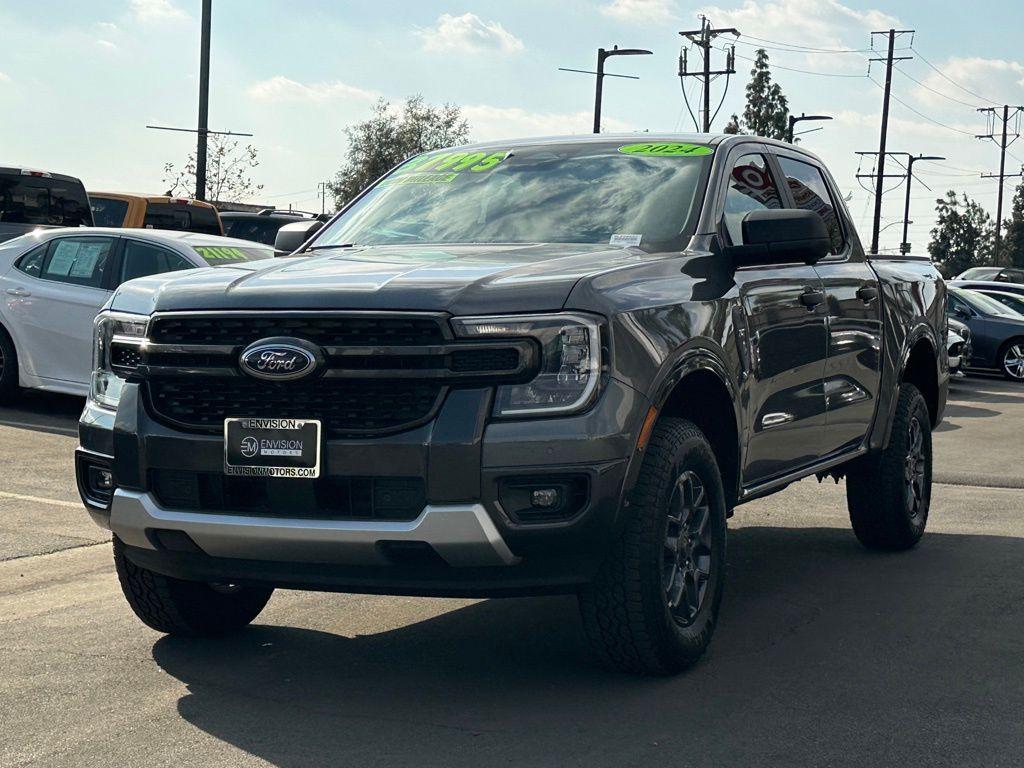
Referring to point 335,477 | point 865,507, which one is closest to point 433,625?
point 335,477

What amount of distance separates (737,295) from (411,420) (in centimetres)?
169

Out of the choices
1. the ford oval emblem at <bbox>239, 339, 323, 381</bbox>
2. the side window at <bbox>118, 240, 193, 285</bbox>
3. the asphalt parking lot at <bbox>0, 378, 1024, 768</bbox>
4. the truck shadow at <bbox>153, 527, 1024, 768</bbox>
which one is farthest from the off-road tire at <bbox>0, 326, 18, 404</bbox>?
the ford oval emblem at <bbox>239, 339, 323, 381</bbox>

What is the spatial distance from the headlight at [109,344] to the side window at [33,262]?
25.7 feet

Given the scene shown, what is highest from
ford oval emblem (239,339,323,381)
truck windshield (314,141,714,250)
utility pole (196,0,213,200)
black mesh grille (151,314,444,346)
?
utility pole (196,0,213,200)

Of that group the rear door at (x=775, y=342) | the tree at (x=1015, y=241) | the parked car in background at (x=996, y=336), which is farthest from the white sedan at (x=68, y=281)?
the tree at (x=1015, y=241)

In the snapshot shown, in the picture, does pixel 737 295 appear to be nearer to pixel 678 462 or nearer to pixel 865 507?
pixel 678 462

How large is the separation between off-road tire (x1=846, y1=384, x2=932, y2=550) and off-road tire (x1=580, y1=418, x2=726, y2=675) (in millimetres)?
2725

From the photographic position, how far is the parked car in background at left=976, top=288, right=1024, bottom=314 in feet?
85.4

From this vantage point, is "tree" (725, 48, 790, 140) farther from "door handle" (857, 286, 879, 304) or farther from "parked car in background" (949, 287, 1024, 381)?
"door handle" (857, 286, 879, 304)

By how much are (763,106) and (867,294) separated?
73.3 metres

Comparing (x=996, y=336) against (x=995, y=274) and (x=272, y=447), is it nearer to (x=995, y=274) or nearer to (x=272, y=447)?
(x=272, y=447)

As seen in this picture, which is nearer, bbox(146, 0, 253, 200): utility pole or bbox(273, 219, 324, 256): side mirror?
bbox(273, 219, 324, 256): side mirror

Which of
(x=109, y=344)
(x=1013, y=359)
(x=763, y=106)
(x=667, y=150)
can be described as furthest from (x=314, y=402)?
(x=763, y=106)

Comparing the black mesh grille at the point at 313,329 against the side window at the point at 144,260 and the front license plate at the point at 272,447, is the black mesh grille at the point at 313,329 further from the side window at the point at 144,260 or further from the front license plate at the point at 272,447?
the side window at the point at 144,260
